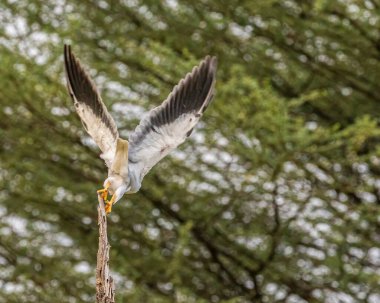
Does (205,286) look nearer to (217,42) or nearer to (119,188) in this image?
(217,42)

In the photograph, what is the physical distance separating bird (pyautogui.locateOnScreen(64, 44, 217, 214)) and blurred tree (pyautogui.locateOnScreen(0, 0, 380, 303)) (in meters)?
2.05

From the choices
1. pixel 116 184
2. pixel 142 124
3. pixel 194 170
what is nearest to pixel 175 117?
pixel 142 124

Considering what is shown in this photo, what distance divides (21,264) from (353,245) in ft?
7.07

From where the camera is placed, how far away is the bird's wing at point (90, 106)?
2885 millimetres

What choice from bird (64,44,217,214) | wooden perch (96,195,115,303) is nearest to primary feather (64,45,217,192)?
bird (64,44,217,214)

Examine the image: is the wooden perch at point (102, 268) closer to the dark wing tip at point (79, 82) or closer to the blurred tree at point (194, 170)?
the dark wing tip at point (79, 82)

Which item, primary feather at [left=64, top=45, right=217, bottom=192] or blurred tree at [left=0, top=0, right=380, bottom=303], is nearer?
primary feather at [left=64, top=45, right=217, bottom=192]

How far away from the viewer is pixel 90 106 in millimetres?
2980

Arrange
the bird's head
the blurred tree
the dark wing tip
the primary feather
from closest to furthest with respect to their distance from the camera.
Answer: the bird's head
the primary feather
the dark wing tip
the blurred tree

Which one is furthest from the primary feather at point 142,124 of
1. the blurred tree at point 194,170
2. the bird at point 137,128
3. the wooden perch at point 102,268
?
the blurred tree at point 194,170

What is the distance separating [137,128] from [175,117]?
193 millimetres

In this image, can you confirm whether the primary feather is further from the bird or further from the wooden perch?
the wooden perch

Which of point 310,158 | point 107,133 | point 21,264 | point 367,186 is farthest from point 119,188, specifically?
point 21,264

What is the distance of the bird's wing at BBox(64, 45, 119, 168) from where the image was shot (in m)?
2.88
